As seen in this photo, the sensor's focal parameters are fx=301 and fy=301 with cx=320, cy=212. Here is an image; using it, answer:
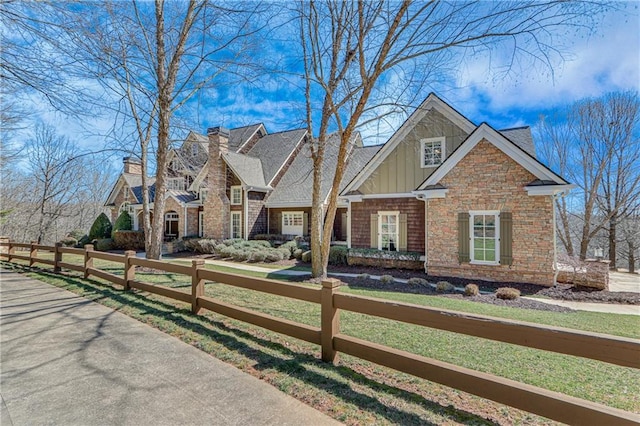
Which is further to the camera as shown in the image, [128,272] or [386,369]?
[128,272]

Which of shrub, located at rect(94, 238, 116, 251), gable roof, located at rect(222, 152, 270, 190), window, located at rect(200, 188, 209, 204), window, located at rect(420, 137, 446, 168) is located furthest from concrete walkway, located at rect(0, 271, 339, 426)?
shrub, located at rect(94, 238, 116, 251)

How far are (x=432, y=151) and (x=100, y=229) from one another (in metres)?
23.5

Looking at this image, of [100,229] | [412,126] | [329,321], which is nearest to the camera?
[329,321]

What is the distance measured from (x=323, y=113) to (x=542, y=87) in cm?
584

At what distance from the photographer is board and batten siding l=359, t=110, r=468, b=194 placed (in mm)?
12898

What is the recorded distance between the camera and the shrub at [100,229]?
22.3 m

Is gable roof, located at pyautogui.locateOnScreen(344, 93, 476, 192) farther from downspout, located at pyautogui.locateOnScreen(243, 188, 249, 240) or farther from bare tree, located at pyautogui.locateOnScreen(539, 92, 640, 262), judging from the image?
bare tree, located at pyautogui.locateOnScreen(539, 92, 640, 262)

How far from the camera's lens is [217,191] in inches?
764

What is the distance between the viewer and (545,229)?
383 inches

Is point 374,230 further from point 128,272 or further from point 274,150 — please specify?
point 274,150

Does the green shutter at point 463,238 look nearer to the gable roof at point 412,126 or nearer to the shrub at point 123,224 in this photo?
the gable roof at point 412,126

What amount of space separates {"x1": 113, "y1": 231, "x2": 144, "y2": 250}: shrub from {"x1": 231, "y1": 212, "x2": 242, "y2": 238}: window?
658 cm

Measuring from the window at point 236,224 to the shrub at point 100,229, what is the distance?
10.9m

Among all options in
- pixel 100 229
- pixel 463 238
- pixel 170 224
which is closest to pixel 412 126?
pixel 463 238
